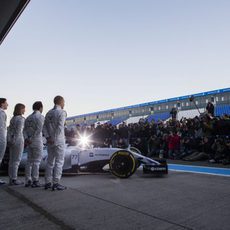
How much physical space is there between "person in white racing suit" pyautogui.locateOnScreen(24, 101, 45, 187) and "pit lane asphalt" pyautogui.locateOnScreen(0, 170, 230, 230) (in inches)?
13.1

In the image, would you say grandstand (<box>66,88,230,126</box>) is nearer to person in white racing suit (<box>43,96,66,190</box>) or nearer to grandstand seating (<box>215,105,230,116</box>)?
grandstand seating (<box>215,105,230,116</box>)

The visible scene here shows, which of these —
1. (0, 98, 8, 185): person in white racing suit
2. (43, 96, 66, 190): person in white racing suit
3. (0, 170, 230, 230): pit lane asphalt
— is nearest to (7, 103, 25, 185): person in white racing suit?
(0, 98, 8, 185): person in white racing suit

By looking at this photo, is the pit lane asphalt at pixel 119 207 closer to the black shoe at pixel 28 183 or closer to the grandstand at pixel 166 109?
the black shoe at pixel 28 183

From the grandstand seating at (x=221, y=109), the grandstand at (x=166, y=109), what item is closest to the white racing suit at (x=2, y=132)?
the grandstand at (x=166, y=109)

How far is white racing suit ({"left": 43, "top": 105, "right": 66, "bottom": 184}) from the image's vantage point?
5.05m

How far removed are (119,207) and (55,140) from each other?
2.04m

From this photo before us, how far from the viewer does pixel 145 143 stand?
49.2 ft

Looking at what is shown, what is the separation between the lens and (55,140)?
506 cm

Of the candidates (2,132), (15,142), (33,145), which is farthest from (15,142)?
(33,145)

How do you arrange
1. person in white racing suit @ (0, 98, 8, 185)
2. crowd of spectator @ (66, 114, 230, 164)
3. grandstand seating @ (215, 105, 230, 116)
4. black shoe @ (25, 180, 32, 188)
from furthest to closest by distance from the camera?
grandstand seating @ (215, 105, 230, 116) < crowd of spectator @ (66, 114, 230, 164) < person in white racing suit @ (0, 98, 8, 185) < black shoe @ (25, 180, 32, 188)

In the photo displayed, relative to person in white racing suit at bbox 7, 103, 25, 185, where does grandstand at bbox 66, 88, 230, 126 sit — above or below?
above

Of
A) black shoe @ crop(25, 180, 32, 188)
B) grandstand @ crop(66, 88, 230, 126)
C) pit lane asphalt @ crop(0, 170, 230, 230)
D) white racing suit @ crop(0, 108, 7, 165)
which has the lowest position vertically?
pit lane asphalt @ crop(0, 170, 230, 230)

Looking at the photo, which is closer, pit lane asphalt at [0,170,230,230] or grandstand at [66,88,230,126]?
pit lane asphalt at [0,170,230,230]

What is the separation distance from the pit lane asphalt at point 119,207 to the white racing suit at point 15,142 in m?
0.47
